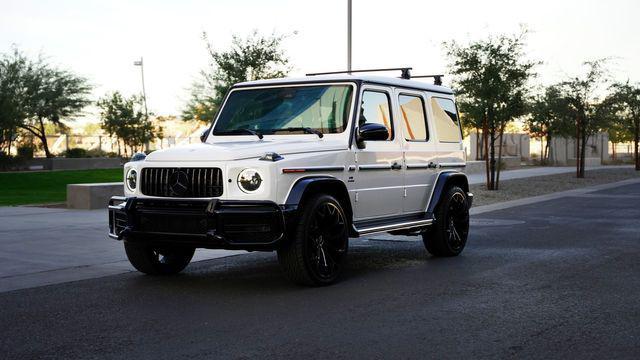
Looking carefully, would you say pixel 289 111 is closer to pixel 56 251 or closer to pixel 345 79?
pixel 345 79

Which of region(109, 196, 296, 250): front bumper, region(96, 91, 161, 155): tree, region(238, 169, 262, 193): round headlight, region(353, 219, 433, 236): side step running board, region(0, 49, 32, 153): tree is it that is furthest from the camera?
region(96, 91, 161, 155): tree

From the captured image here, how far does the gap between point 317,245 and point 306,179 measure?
671mm

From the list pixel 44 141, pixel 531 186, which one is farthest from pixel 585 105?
pixel 44 141

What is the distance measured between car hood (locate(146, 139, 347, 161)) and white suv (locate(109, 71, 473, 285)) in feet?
0.04

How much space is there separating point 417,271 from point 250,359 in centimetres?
434

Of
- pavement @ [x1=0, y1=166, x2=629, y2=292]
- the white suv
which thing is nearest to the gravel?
pavement @ [x1=0, y1=166, x2=629, y2=292]

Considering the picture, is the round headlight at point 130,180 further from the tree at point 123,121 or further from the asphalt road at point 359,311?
the tree at point 123,121

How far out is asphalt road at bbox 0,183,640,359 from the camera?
230 inches

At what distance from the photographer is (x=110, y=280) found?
29.3 feet

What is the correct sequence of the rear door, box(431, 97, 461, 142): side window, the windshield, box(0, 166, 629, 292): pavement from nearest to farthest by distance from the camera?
the windshield
box(0, 166, 629, 292): pavement
the rear door
box(431, 97, 461, 142): side window

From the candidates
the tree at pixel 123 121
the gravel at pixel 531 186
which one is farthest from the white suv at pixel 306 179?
the tree at pixel 123 121

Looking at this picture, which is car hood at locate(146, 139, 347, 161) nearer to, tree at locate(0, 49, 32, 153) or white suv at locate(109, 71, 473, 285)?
white suv at locate(109, 71, 473, 285)

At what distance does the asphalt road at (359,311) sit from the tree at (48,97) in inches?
1507

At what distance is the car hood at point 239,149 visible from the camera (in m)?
7.90
